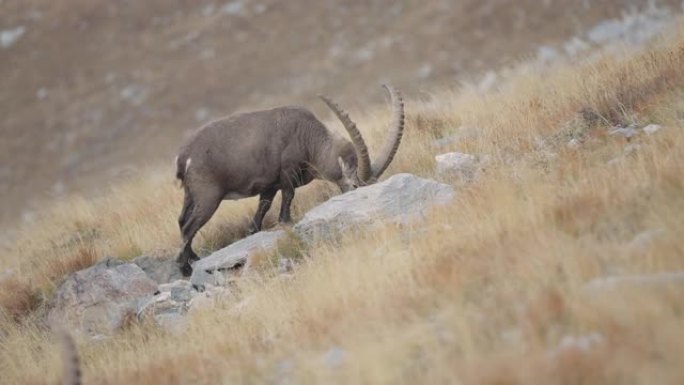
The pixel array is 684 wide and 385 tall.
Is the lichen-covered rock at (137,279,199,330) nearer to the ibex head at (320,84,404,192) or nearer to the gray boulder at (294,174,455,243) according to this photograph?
the gray boulder at (294,174,455,243)

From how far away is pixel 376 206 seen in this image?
28.3 feet

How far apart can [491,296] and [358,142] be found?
16.1 ft

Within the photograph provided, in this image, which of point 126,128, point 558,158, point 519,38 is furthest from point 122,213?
point 519,38

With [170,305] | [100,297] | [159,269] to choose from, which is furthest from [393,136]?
[100,297]

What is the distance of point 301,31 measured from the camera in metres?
33.8

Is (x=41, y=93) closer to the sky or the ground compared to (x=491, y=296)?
closer to the sky

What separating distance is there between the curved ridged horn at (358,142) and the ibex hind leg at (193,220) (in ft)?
6.03

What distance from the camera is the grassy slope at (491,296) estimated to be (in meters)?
4.62

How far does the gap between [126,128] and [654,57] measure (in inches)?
887

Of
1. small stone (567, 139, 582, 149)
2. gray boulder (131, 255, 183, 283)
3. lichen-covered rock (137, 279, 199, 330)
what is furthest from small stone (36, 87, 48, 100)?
small stone (567, 139, 582, 149)

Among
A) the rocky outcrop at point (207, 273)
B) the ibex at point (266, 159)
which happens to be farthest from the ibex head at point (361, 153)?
the rocky outcrop at point (207, 273)

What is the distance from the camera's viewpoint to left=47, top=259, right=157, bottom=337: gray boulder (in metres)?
8.44

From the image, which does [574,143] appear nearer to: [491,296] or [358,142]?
[358,142]

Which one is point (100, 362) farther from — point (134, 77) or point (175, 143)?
point (134, 77)
